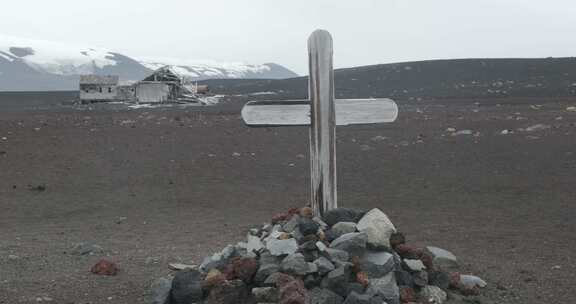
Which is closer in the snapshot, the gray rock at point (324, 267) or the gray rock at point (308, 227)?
the gray rock at point (324, 267)

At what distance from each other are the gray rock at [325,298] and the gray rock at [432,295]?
97 cm

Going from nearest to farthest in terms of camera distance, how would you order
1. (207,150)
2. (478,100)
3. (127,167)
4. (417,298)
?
(417,298) < (127,167) < (207,150) < (478,100)

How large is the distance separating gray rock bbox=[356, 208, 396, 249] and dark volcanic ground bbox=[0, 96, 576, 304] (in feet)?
4.54

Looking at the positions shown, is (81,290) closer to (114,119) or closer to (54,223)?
(54,223)

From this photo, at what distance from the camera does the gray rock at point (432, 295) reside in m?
5.55

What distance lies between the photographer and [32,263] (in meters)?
7.33

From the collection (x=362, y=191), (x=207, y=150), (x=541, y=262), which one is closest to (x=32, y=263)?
(x=541, y=262)

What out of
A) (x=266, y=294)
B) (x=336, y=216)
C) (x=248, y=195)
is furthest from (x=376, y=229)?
(x=248, y=195)

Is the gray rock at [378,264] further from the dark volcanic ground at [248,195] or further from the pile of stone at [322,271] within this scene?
the dark volcanic ground at [248,195]

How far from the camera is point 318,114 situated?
5773 millimetres

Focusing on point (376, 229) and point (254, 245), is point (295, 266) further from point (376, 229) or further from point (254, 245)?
point (376, 229)

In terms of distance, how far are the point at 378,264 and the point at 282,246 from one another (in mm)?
925

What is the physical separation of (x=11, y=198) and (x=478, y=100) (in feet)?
115

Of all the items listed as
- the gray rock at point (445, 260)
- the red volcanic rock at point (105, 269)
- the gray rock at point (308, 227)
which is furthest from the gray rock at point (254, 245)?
the gray rock at point (445, 260)
